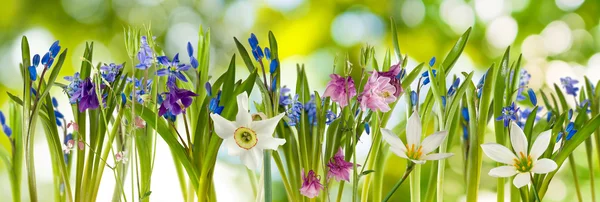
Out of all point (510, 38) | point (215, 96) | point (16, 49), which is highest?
point (510, 38)

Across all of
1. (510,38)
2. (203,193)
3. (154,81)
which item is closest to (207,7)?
(510,38)

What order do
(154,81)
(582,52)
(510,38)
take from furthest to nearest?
(510,38), (582,52), (154,81)

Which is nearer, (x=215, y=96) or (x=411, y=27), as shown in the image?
(x=215, y=96)

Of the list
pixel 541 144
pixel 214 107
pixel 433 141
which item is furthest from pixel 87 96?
pixel 541 144

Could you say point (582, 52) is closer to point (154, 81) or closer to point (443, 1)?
point (443, 1)

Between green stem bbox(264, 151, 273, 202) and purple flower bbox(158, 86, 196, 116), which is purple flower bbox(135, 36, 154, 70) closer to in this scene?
purple flower bbox(158, 86, 196, 116)

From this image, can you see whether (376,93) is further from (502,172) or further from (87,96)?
(87,96)

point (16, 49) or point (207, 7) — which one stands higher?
point (207, 7)
